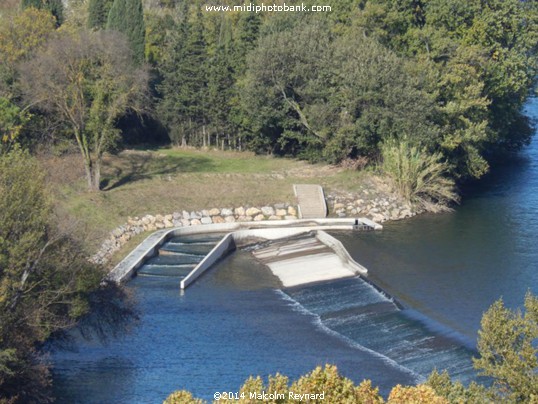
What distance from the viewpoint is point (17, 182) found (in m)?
26.3

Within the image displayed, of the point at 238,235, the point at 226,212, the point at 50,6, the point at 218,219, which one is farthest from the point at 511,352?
the point at 50,6

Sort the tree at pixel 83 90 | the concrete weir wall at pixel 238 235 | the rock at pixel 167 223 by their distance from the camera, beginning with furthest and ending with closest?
the rock at pixel 167 223 < the tree at pixel 83 90 < the concrete weir wall at pixel 238 235

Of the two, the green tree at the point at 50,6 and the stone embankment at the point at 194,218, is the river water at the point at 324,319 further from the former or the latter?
the green tree at the point at 50,6

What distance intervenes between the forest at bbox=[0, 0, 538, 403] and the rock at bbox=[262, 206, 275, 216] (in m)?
6.86

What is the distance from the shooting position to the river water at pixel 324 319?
2991cm

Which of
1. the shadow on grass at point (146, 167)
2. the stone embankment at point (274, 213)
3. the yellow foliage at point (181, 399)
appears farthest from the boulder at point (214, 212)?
the yellow foliage at point (181, 399)

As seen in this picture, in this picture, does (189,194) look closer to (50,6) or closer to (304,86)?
(304,86)

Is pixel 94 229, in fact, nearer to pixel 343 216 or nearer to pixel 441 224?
pixel 343 216

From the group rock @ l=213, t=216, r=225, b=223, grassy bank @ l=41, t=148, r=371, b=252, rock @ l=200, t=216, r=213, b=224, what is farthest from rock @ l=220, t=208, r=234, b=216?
rock @ l=200, t=216, r=213, b=224

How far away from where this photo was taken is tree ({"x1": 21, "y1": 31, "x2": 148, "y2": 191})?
159 ft

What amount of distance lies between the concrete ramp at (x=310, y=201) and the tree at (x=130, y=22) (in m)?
18.4

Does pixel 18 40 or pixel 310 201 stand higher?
pixel 18 40

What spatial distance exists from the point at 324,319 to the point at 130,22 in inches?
1438

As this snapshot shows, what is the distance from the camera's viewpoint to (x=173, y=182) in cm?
5334
